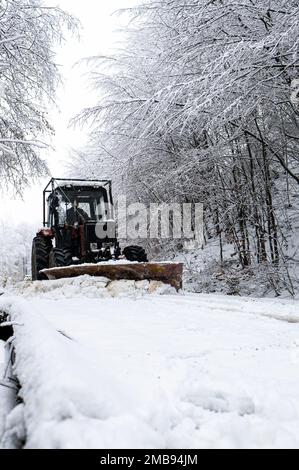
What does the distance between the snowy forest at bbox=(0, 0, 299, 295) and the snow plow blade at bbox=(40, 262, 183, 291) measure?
203 centimetres

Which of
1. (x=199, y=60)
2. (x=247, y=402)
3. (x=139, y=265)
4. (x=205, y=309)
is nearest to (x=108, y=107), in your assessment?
(x=199, y=60)

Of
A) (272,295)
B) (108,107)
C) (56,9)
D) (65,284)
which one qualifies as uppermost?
(56,9)

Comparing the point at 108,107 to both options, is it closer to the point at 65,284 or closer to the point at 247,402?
the point at 65,284

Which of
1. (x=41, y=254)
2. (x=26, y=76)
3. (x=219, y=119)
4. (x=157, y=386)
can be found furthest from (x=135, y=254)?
(x=157, y=386)

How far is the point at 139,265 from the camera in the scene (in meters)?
6.56

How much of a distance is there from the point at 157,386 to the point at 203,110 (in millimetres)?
4950

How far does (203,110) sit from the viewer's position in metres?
5.99

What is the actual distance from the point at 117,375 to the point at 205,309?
9.28ft

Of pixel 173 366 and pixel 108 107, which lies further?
pixel 108 107

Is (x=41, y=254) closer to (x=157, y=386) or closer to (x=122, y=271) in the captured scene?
(x=122, y=271)

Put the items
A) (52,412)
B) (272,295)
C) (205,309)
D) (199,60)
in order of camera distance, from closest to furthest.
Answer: (52,412)
(205,309)
(199,60)
(272,295)

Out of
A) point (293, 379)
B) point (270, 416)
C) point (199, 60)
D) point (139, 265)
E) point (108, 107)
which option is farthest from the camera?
point (108, 107)

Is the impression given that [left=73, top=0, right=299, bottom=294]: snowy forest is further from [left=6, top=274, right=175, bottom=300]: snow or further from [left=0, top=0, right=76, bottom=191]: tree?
[left=6, top=274, right=175, bottom=300]: snow

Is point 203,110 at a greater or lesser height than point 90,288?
greater
